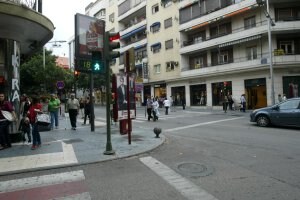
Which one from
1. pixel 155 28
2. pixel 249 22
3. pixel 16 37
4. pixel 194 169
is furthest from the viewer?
pixel 155 28

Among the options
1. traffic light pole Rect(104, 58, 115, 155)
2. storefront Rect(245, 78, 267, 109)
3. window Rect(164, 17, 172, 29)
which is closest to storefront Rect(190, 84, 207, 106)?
storefront Rect(245, 78, 267, 109)

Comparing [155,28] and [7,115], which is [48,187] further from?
[155,28]

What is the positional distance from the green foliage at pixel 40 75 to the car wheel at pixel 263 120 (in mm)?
18649

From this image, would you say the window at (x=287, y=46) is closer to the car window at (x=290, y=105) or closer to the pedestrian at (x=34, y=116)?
the car window at (x=290, y=105)

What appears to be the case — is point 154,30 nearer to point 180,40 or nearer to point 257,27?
point 180,40

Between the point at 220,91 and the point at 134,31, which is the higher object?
the point at 134,31

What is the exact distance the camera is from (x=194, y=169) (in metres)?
6.53

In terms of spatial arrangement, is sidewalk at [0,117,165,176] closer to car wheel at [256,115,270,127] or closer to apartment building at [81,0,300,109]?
car wheel at [256,115,270,127]

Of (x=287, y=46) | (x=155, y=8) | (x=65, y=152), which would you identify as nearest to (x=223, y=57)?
(x=287, y=46)

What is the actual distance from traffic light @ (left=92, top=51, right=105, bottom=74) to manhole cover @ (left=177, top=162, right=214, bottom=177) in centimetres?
342

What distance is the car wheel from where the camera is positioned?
1424 centimetres

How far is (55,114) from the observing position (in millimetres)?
15070

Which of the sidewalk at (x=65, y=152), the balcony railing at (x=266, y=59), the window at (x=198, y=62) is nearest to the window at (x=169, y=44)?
the window at (x=198, y=62)

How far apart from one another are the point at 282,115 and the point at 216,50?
19653 millimetres
